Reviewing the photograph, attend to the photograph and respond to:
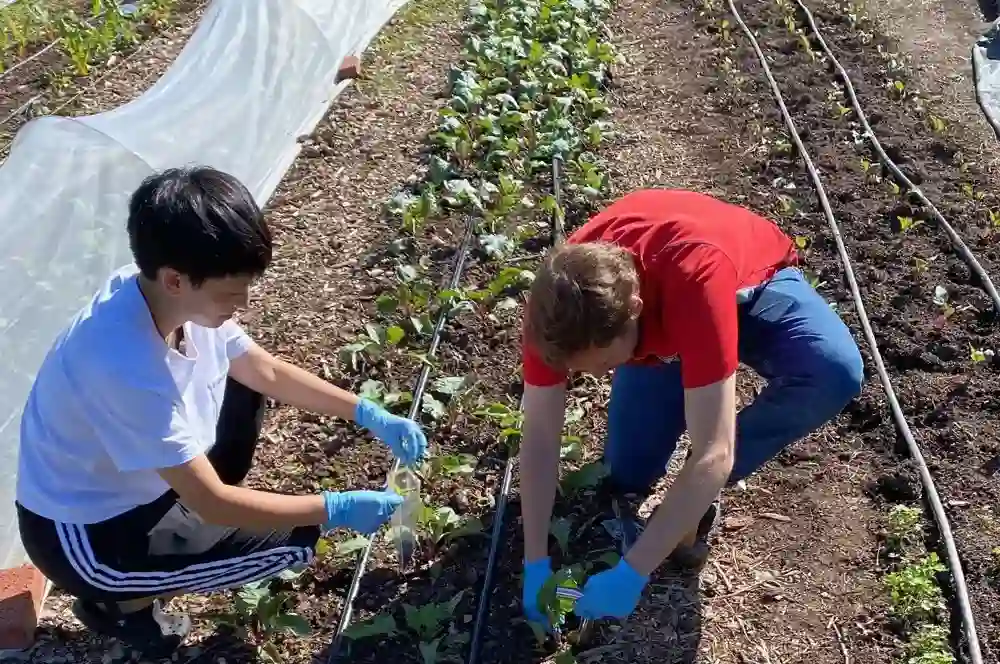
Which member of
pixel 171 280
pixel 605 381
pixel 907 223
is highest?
pixel 171 280

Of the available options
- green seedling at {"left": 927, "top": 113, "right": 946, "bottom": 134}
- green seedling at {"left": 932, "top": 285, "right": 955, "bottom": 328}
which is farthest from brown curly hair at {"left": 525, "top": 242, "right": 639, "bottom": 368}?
green seedling at {"left": 927, "top": 113, "right": 946, "bottom": 134}

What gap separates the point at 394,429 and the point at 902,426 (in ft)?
5.83

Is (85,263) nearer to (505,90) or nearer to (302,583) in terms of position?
(302,583)

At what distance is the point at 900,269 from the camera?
4.19m

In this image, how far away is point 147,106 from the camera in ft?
14.9

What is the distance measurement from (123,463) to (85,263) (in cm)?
169

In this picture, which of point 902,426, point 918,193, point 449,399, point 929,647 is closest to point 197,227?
point 449,399

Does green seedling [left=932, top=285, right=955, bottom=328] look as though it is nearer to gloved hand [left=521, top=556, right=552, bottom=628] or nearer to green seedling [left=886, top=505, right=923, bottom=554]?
green seedling [left=886, top=505, right=923, bottom=554]

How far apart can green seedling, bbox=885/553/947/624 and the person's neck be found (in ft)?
6.94

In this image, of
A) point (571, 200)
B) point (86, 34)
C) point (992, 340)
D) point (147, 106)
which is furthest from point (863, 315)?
point (86, 34)

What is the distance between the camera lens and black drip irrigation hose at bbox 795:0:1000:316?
402 cm

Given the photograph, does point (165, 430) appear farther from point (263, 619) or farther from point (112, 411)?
point (263, 619)

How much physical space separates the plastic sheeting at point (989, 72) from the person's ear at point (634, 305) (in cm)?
393

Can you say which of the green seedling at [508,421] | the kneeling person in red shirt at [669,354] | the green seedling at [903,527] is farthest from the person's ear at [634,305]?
the green seedling at [903,527]
